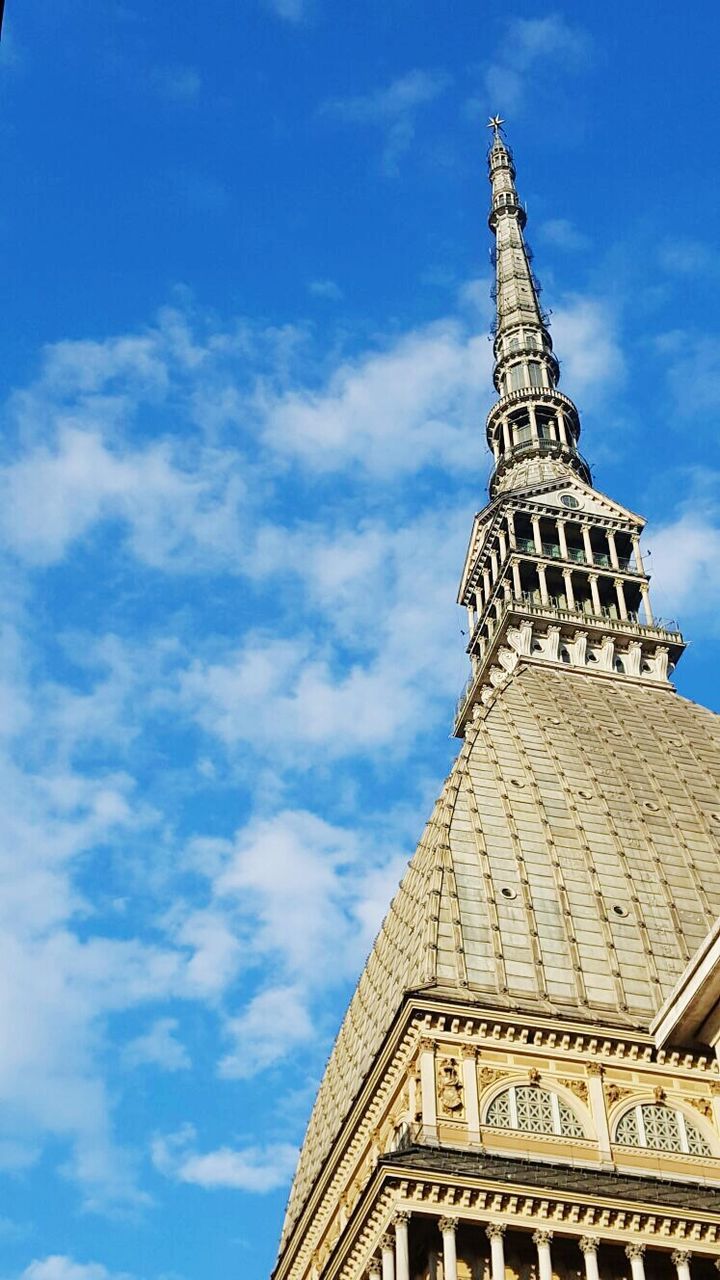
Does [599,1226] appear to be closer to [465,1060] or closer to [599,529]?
[465,1060]

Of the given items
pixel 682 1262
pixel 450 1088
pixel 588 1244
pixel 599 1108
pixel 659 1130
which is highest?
pixel 450 1088

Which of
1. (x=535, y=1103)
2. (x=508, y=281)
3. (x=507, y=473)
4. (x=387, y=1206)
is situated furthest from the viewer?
(x=508, y=281)

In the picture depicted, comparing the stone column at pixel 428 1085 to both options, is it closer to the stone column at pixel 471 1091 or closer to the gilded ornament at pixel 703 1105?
the stone column at pixel 471 1091

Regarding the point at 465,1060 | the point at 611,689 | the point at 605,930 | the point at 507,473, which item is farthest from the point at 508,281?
the point at 465,1060

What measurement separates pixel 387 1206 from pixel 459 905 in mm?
12885

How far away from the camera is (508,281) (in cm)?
11050

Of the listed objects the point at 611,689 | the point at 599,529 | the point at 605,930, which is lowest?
the point at 605,930

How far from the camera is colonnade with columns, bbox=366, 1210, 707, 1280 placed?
44.8m

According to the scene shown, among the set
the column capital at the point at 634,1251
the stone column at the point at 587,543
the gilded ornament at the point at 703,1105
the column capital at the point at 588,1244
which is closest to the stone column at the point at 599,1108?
the gilded ornament at the point at 703,1105

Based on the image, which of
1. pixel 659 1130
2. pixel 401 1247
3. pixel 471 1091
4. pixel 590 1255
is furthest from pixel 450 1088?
pixel 659 1130

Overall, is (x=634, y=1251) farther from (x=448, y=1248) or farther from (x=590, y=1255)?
(x=448, y=1248)

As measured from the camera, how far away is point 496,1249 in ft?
148

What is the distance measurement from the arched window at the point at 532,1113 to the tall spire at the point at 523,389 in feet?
158

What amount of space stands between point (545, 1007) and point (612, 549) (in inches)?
1522
